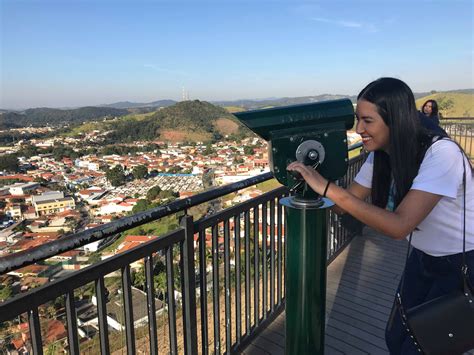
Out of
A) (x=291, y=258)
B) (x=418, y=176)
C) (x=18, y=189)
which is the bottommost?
(x=18, y=189)


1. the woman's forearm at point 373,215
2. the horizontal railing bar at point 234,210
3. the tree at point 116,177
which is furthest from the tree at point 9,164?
the woman's forearm at point 373,215

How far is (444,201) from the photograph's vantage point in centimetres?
132

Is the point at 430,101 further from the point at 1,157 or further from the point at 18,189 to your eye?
the point at 1,157

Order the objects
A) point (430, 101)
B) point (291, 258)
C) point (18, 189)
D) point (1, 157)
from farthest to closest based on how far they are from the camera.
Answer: point (1, 157)
point (18, 189)
point (430, 101)
point (291, 258)

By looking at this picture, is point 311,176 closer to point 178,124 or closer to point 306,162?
point 306,162

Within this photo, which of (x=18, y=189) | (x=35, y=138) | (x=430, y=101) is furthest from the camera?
(x=35, y=138)

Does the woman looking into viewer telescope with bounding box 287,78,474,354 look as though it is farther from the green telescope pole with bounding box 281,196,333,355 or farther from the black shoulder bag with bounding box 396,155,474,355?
the green telescope pole with bounding box 281,196,333,355

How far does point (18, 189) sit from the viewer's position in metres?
19.3

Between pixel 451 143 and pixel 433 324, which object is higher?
pixel 451 143

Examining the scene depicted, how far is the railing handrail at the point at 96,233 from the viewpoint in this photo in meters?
0.96

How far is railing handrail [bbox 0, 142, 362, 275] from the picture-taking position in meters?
0.96

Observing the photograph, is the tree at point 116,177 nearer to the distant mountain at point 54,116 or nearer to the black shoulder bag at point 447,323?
the distant mountain at point 54,116

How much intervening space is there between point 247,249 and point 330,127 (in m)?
1.13

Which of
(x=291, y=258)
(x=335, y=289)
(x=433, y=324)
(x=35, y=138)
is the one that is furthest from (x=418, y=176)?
(x=35, y=138)
